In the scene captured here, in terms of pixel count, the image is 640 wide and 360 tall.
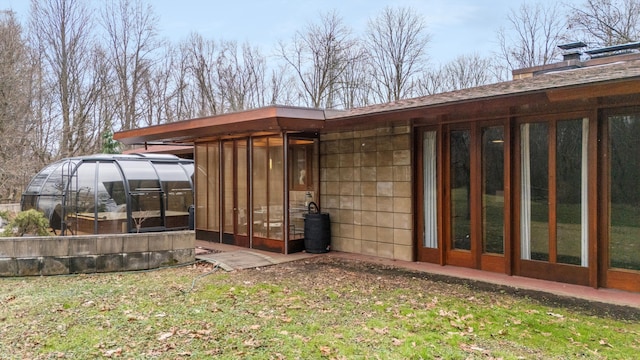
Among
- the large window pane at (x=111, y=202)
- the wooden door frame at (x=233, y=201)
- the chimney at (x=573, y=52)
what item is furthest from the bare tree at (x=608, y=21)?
the large window pane at (x=111, y=202)

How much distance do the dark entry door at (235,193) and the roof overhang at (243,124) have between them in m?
0.42

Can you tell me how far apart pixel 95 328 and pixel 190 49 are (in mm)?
23786

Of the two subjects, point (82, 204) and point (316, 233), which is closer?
point (316, 233)

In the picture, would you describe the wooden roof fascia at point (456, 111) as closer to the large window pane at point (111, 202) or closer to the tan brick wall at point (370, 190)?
the tan brick wall at point (370, 190)

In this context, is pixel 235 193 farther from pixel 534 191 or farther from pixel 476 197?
pixel 534 191

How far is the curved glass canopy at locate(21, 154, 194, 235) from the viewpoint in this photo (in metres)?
9.53

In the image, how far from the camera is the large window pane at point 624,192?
5191 mm

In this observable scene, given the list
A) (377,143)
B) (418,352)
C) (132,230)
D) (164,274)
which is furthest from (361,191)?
(132,230)

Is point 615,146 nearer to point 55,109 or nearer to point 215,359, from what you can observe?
point 215,359

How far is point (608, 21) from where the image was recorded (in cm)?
1497

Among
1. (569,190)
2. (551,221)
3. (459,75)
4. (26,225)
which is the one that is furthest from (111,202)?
(459,75)

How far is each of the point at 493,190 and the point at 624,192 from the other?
163 cm

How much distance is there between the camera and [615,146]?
5.34 meters

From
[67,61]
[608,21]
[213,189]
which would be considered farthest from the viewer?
[67,61]
